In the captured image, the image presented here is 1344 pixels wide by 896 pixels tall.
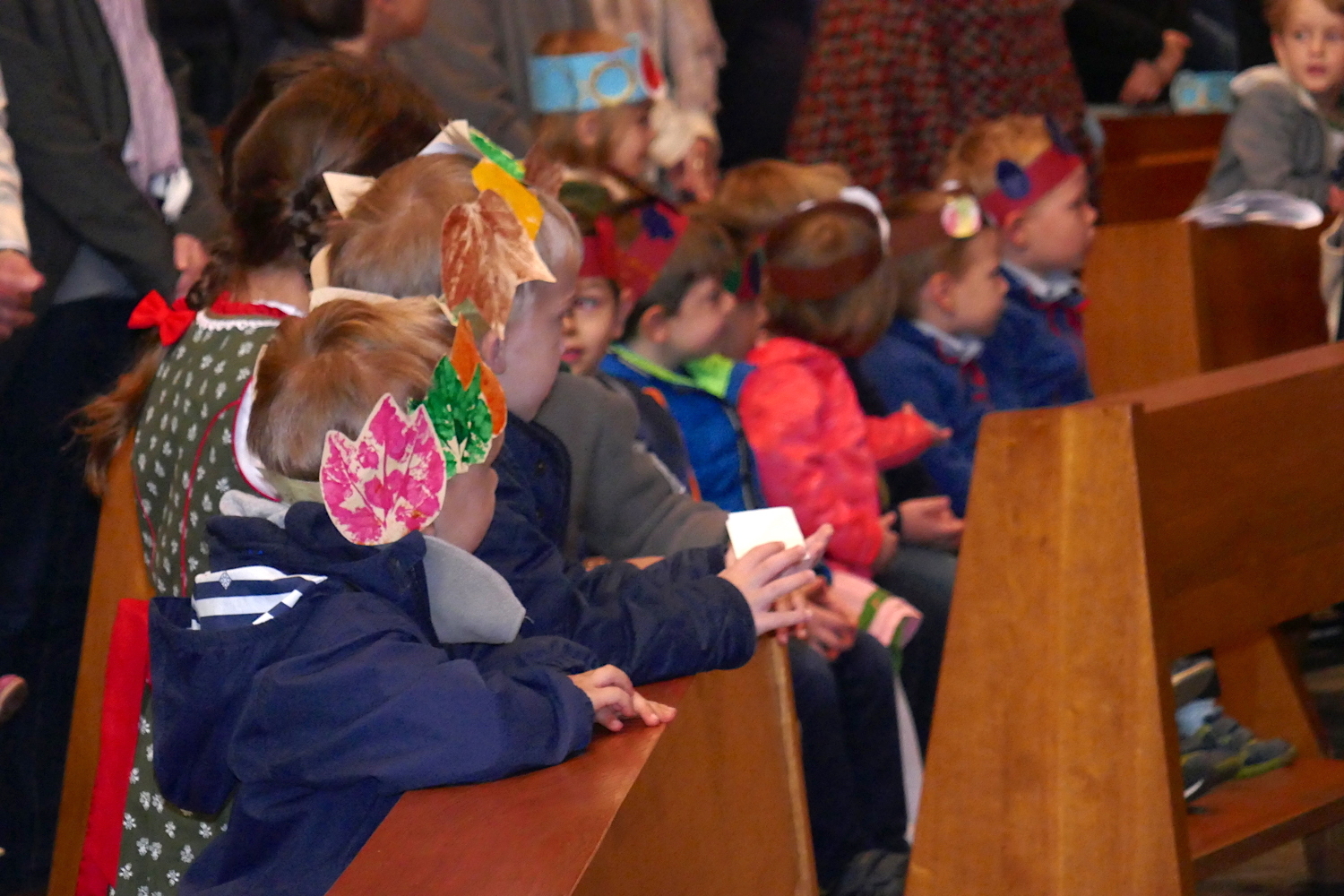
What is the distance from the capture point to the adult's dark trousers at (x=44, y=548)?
10.3 ft

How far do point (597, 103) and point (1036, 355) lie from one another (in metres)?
1.27

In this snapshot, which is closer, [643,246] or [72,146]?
[72,146]

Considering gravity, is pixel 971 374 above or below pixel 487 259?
below

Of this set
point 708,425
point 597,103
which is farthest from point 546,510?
point 597,103

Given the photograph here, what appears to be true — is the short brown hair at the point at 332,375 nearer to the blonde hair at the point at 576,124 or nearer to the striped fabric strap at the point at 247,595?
the striped fabric strap at the point at 247,595

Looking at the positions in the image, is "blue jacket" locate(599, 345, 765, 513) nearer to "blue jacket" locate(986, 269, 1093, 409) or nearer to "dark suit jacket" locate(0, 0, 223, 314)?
"dark suit jacket" locate(0, 0, 223, 314)

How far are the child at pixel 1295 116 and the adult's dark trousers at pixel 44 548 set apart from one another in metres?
3.75

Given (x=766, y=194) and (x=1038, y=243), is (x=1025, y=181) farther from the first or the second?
(x=766, y=194)

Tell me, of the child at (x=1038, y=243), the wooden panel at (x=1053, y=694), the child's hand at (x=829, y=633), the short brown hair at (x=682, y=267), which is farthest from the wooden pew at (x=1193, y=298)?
the wooden panel at (x=1053, y=694)

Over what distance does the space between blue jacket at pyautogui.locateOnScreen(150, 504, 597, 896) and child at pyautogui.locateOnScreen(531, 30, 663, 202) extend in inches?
96.7

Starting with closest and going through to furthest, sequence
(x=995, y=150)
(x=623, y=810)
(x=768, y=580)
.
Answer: (x=623, y=810), (x=768, y=580), (x=995, y=150)

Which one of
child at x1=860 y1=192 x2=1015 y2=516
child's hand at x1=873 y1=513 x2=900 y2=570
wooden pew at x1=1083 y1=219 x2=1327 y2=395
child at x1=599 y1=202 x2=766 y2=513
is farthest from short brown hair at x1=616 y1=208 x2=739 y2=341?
wooden pew at x1=1083 y1=219 x2=1327 y2=395

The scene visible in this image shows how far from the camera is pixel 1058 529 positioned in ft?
7.95

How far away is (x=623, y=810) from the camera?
133 centimetres
